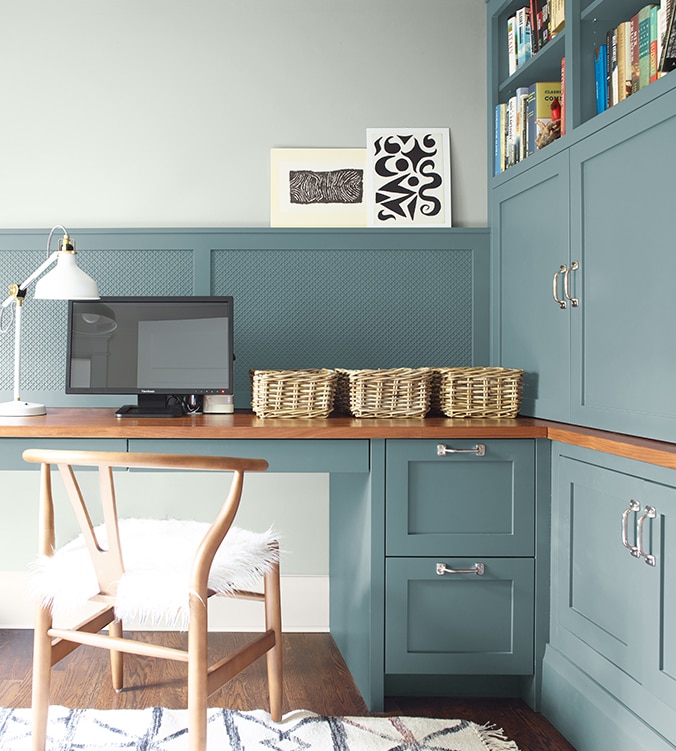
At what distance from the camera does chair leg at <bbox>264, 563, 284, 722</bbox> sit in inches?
78.8

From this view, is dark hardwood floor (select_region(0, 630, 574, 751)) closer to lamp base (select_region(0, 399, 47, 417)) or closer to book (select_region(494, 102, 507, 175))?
lamp base (select_region(0, 399, 47, 417))

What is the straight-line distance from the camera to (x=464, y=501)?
85.0 inches

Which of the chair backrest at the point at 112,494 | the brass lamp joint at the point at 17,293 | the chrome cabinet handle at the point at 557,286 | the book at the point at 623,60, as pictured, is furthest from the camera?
the brass lamp joint at the point at 17,293

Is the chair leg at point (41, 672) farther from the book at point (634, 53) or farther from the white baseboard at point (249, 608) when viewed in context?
the book at point (634, 53)

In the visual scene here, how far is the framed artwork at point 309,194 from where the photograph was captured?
2.85 m

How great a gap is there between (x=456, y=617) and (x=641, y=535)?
0.64 meters

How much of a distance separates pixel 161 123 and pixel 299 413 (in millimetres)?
1268

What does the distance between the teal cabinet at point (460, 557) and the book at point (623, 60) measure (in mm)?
966

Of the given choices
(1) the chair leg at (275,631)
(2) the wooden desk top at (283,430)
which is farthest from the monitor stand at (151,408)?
(1) the chair leg at (275,631)

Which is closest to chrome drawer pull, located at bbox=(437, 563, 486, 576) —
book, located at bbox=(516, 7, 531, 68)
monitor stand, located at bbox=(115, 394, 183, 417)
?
monitor stand, located at bbox=(115, 394, 183, 417)

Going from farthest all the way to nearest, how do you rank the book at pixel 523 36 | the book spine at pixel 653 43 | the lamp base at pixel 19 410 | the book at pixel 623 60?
the book at pixel 523 36, the lamp base at pixel 19 410, the book at pixel 623 60, the book spine at pixel 653 43

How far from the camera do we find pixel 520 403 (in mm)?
2479

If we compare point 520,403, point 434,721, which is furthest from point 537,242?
point 434,721

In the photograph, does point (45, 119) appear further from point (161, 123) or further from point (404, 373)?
point (404, 373)
